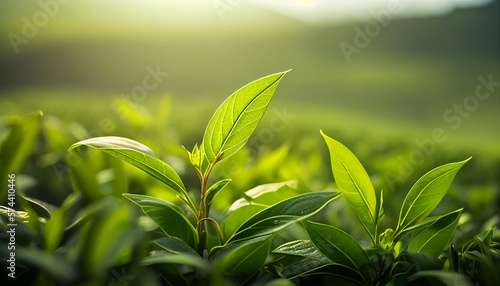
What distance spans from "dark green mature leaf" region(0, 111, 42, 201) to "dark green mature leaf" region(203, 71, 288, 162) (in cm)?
21

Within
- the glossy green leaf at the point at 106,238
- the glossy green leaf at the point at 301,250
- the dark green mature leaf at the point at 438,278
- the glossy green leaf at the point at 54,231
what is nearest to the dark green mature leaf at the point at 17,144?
the glossy green leaf at the point at 54,231

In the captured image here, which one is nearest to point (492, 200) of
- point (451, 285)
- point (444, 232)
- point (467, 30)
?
point (444, 232)

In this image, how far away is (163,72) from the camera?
5098 mm

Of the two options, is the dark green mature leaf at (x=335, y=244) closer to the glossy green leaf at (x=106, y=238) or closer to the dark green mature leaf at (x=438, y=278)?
the dark green mature leaf at (x=438, y=278)

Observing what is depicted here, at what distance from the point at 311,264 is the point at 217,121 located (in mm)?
197

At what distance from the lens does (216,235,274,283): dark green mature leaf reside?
402 millimetres

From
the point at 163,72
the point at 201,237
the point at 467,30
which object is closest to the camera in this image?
the point at 201,237

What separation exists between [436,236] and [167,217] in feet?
1.04

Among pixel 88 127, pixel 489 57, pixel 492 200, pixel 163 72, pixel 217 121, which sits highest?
pixel 163 72

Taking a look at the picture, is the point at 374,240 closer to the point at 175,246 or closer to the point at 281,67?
the point at 175,246

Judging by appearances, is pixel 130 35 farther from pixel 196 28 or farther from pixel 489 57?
pixel 489 57

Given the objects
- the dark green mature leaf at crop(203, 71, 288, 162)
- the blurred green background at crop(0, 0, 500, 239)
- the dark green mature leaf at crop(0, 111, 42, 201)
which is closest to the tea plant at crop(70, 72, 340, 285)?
the dark green mature leaf at crop(203, 71, 288, 162)

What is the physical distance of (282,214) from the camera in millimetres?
420

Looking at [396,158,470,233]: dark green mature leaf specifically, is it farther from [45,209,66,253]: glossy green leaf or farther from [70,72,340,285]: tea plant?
[45,209,66,253]: glossy green leaf
